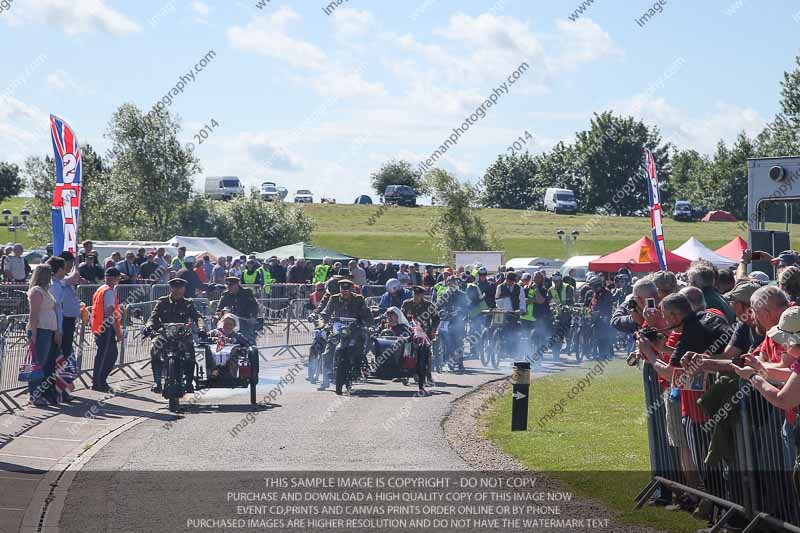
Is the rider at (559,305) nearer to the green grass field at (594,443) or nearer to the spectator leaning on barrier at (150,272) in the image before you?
the green grass field at (594,443)

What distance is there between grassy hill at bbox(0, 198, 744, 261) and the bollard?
57.5 metres

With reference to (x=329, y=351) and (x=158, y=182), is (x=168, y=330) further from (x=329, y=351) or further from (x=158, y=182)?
(x=158, y=182)

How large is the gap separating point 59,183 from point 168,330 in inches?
197

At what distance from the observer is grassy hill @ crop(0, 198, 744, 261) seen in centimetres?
8025

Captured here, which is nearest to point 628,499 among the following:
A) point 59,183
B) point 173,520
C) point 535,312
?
point 173,520

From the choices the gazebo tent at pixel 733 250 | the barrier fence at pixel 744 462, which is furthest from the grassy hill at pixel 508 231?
the barrier fence at pixel 744 462

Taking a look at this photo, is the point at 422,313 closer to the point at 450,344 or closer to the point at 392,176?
the point at 450,344

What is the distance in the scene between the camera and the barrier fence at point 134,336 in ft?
48.2

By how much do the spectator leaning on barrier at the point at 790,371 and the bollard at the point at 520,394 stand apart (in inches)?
261

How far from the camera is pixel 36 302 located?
14.4 metres

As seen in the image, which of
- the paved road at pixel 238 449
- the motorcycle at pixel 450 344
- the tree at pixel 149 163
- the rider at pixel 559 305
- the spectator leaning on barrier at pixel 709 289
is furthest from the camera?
the tree at pixel 149 163

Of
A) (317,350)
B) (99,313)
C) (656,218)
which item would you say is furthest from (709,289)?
(656,218)

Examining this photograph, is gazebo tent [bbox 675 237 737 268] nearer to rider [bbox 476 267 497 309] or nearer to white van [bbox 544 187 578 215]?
rider [bbox 476 267 497 309]

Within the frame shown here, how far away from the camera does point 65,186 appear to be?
63.7 feet
